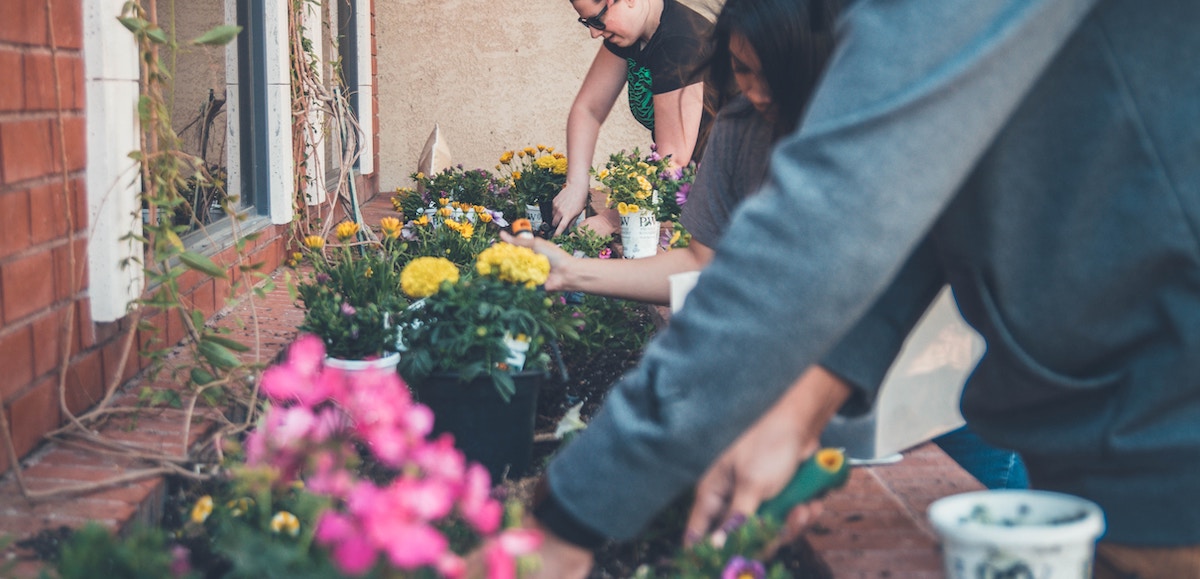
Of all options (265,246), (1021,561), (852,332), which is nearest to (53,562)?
(852,332)

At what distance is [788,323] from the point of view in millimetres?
867

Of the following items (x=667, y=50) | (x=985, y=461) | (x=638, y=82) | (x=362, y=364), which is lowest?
(x=985, y=461)

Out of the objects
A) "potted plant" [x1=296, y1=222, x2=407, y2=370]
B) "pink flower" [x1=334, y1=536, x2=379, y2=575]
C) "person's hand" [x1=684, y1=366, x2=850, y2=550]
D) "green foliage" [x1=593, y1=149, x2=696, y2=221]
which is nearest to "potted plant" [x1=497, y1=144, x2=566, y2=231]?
"green foliage" [x1=593, y1=149, x2=696, y2=221]

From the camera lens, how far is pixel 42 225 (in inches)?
76.8

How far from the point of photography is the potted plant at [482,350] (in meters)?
2.04

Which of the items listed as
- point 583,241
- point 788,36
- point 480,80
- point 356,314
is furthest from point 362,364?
point 480,80

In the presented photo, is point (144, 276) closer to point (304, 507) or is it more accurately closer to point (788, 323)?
point (304, 507)

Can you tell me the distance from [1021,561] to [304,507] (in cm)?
68

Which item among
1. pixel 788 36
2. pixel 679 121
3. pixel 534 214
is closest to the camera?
pixel 788 36

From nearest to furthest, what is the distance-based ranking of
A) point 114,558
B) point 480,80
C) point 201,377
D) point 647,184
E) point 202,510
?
1. point 114,558
2. point 202,510
3. point 201,377
4. point 647,184
5. point 480,80

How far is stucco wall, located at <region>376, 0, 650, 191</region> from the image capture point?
7863mm

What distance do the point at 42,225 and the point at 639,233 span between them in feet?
7.40

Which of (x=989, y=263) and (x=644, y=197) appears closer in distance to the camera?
(x=989, y=263)

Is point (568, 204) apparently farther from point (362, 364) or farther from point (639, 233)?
point (362, 364)
